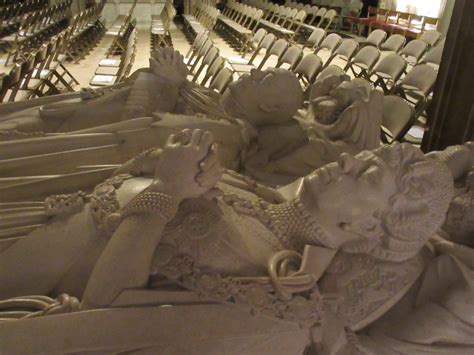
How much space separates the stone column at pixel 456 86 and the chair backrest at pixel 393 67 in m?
1.63

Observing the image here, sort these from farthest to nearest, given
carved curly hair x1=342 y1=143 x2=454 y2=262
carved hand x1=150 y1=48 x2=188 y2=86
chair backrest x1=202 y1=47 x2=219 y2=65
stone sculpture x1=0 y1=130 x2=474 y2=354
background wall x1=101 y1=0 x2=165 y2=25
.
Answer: background wall x1=101 y1=0 x2=165 y2=25 → chair backrest x1=202 y1=47 x2=219 y2=65 → carved hand x1=150 y1=48 x2=188 y2=86 → carved curly hair x1=342 y1=143 x2=454 y2=262 → stone sculpture x1=0 y1=130 x2=474 y2=354

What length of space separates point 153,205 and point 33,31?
969 cm

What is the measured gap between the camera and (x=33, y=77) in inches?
220

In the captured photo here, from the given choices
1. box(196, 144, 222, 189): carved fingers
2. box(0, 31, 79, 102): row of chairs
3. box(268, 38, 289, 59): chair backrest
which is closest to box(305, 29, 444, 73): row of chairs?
box(268, 38, 289, 59): chair backrest

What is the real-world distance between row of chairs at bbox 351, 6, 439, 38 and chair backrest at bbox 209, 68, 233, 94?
653 centimetres

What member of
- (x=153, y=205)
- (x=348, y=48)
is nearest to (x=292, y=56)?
(x=348, y=48)

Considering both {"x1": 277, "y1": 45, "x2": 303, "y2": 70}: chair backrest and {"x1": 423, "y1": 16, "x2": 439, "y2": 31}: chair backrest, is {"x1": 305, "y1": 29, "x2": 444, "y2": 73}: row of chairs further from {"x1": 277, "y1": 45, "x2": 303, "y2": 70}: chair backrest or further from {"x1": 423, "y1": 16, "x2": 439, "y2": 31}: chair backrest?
{"x1": 423, "y1": 16, "x2": 439, "y2": 31}: chair backrest

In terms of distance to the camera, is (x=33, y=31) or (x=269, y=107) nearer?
(x=269, y=107)

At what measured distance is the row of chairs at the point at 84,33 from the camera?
29.1 feet

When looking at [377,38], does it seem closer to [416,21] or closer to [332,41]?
[332,41]

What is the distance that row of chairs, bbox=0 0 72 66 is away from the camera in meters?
8.33

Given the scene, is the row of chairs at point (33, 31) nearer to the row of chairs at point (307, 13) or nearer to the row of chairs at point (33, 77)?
the row of chairs at point (33, 77)

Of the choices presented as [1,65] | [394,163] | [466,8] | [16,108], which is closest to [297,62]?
[466,8]

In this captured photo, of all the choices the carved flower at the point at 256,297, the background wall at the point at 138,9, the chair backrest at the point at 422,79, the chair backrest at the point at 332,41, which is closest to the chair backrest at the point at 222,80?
the chair backrest at the point at 422,79
